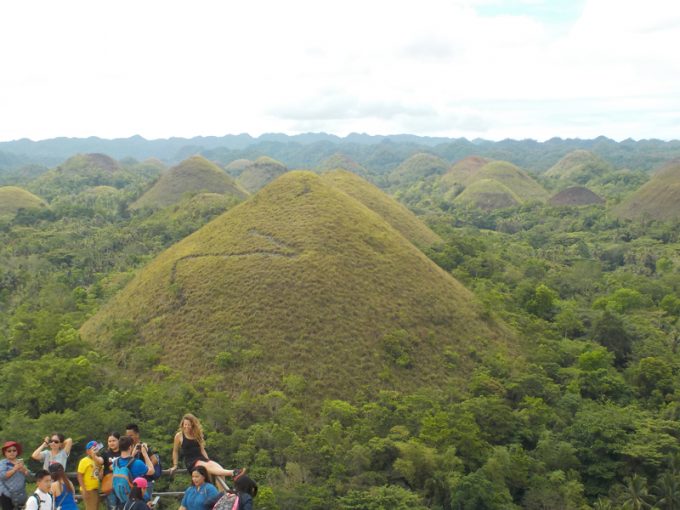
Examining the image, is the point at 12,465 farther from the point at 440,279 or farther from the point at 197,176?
the point at 197,176

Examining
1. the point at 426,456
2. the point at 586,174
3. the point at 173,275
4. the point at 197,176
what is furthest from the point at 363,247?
the point at 586,174

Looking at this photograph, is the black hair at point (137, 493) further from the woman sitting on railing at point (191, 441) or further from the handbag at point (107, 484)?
the handbag at point (107, 484)

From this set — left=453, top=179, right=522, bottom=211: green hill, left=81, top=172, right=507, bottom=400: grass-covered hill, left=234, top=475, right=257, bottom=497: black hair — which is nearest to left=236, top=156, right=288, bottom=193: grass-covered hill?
left=453, top=179, right=522, bottom=211: green hill

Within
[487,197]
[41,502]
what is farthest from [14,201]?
[41,502]

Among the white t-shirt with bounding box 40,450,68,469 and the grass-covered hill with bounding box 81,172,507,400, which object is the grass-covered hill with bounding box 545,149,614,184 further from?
Answer: the white t-shirt with bounding box 40,450,68,469

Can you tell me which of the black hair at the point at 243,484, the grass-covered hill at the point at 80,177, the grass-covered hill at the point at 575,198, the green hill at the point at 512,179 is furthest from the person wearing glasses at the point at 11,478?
the grass-covered hill at the point at 80,177

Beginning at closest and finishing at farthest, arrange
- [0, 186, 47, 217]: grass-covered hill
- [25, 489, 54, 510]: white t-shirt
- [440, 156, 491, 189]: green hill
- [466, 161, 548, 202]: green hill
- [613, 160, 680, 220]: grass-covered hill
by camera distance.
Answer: [25, 489, 54, 510]: white t-shirt
[613, 160, 680, 220]: grass-covered hill
[0, 186, 47, 217]: grass-covered hill
[466, 161, 548, 202]: green hill
[440, 156, 491, 189]: green hill

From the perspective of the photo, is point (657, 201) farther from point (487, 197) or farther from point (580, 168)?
point (580, 168)
